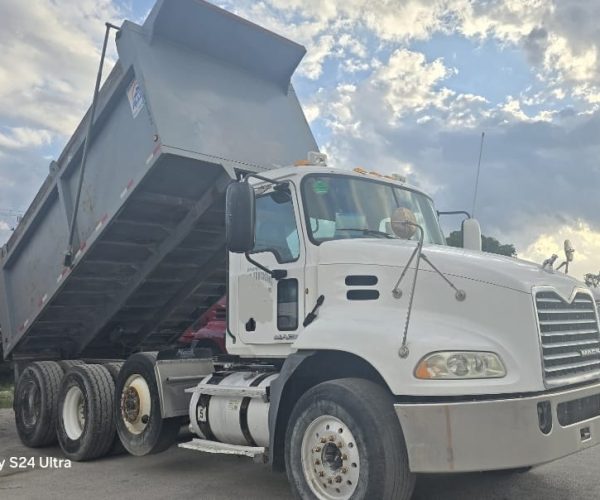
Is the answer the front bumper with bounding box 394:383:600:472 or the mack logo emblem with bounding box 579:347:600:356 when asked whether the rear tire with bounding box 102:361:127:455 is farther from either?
the mack logo emblem with bounding box 579:347:600:356

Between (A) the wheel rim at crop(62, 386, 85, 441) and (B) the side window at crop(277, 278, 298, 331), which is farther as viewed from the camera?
(A) the wheel rim at crop(62, 386, 85, 441)

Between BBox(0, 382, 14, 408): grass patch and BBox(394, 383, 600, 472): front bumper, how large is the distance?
10.1 m

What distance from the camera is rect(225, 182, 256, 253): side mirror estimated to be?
4676mm

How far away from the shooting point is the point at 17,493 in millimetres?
5480

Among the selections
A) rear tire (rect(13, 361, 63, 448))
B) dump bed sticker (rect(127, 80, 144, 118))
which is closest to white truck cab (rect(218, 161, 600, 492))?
dump bed sticker (rect(127, 80, 144, 118))

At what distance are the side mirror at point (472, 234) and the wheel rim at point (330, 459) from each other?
2.77 meters

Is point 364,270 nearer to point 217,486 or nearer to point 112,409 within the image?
point 217,486

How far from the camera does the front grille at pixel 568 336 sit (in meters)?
4.04

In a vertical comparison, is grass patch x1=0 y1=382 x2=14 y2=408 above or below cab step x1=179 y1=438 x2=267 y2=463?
above

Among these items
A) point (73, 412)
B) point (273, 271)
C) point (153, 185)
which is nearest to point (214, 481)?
point (273, 271)

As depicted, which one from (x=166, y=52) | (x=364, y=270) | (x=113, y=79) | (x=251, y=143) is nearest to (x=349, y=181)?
(x=364, y=270)

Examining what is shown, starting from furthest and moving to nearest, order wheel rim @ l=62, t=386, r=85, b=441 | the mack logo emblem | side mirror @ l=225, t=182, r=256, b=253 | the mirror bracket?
wheel rim @ l=62, t=386, r=85, b=441
the mirror bracket
side mirror @ l=225, t=182, r=256, b=253
the mack logo emblem

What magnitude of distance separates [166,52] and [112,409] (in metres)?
3.68

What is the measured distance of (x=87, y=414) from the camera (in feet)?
22.0
